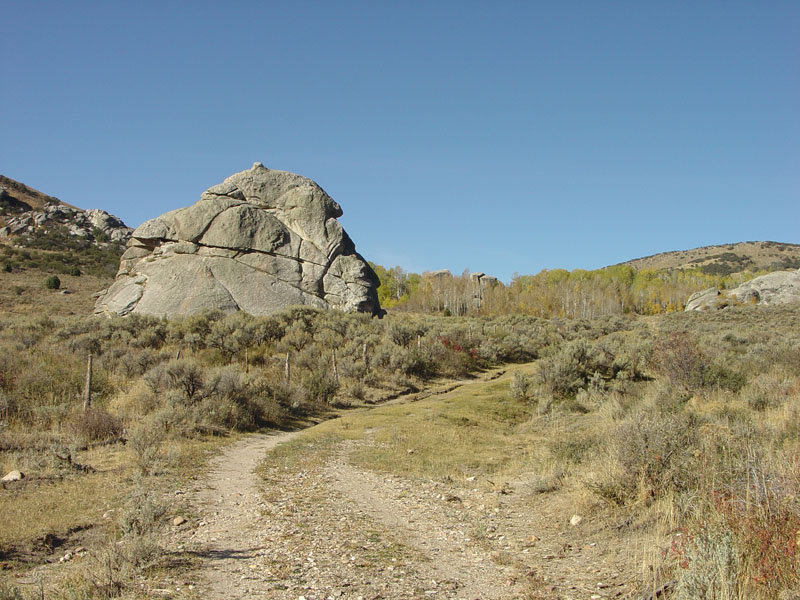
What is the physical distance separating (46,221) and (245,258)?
49683 millimetres

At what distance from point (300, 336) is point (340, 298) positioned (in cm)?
769

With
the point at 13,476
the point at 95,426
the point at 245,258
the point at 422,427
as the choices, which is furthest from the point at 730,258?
the point at 13,476

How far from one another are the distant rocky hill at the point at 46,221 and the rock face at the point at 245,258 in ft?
111

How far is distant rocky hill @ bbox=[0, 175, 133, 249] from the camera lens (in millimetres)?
62156

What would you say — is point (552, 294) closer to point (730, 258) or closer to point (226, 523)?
point (226, 523)

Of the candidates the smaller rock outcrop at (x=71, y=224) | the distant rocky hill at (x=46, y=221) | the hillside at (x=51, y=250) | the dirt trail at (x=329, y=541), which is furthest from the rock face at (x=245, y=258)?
the smaller rock outcrop at (x=71, y=224)

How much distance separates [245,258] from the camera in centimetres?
3497

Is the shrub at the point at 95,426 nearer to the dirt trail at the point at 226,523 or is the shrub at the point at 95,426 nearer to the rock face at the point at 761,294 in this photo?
the dirt trail at the point at 226,523

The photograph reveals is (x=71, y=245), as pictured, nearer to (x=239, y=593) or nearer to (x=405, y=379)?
(x=405, y=379)

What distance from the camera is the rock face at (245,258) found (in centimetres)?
3275

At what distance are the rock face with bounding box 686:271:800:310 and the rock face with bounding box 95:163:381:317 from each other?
64.6 meters

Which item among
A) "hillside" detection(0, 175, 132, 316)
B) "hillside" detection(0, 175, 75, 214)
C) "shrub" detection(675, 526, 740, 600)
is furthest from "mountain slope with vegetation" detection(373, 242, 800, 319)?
"shrub" detection(675, 526, 740, 600)

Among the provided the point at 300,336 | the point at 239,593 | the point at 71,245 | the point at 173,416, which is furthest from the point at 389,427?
the point at 71,245

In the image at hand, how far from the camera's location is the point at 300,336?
92.0 ft
